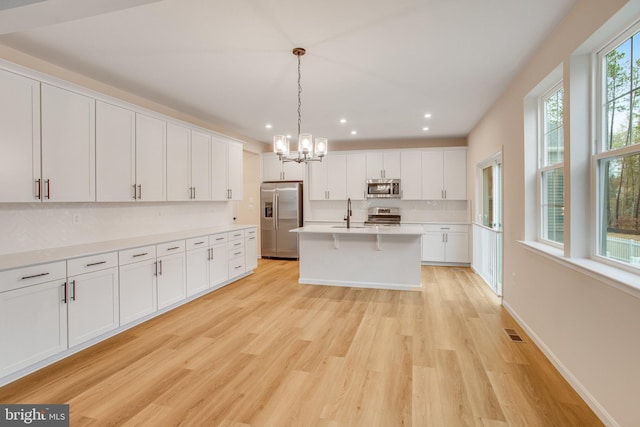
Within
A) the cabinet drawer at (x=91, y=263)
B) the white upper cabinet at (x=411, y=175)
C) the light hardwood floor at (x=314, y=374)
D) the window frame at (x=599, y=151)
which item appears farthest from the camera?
the white upper cabinet at (x=411, y=175)

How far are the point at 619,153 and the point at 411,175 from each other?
495 cm

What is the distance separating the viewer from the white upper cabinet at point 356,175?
23.3ft

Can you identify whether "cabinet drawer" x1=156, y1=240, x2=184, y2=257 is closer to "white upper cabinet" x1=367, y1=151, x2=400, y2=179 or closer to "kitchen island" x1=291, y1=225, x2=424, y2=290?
"kitchen island" x1=291, y1=225, x2=424, y2=290

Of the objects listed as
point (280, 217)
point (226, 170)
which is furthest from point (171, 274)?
point (280, 217)

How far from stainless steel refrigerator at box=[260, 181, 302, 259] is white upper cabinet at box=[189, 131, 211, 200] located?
2.35 metres

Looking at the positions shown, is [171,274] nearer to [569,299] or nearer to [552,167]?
[569,299]

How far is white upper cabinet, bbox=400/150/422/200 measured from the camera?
6.83m

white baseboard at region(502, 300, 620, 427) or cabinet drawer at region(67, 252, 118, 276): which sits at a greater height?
cabinet drawer at region(67, 252, 118, 276)

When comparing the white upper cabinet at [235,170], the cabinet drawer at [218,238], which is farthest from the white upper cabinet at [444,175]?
the cabinet drawer at [218,238]

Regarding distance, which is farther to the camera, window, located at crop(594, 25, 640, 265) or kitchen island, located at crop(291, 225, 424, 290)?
kitchen island, located at crop(291, 225, 424, 290)

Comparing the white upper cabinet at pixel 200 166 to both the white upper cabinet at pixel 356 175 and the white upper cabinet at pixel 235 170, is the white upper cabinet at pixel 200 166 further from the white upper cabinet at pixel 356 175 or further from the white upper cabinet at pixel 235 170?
the white upper cabinet at pixel 356 175

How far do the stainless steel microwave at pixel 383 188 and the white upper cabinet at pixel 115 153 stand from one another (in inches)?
184

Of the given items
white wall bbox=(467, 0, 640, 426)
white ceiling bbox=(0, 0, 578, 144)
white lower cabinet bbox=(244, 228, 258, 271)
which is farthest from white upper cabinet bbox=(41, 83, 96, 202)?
white wall bbox=(467, 0, 640, 426)

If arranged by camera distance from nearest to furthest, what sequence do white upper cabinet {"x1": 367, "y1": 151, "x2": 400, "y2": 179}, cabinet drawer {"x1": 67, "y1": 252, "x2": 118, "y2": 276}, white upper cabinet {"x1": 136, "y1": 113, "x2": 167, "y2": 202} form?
cabinet drawer {"x1": 67, "y1": 252, "x2": 118, "y2": 276} < white upper cabinet {"x1": 136, "y1": 113, "x2": 167, "y2": 202} < white upper cabinet {"x1": 367, "y1": 151, "x2": 400, "y2": 179}
